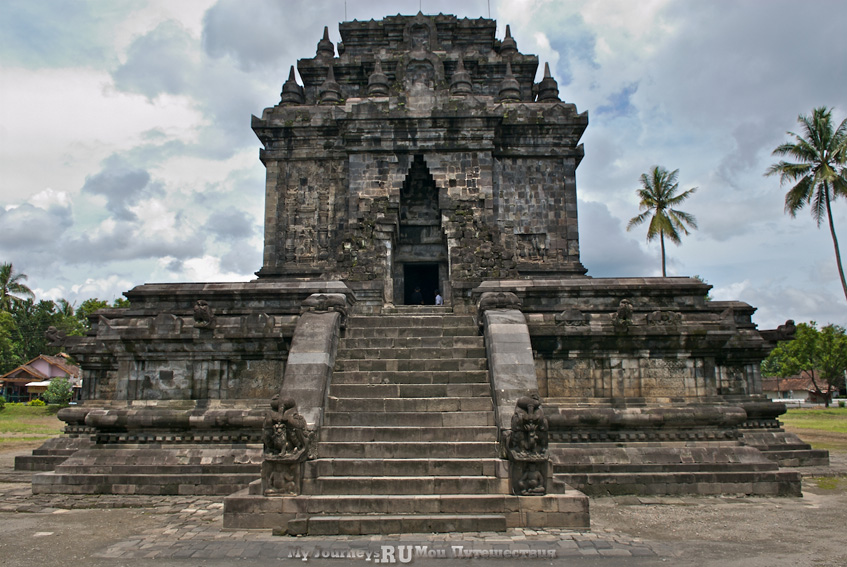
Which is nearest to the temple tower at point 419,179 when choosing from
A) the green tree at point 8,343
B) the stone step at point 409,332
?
the stone step at point 409,332

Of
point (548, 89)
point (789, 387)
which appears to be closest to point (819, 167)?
point (548, 89)

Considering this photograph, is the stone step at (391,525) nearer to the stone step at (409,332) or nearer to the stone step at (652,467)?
the stone step at (652,467)

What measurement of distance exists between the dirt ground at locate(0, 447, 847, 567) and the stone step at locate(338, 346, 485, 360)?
10.8 ft

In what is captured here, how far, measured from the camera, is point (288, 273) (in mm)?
20391

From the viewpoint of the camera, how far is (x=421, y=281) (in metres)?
21.3

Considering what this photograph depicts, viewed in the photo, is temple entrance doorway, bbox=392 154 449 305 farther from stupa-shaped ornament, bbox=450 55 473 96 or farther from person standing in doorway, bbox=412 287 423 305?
stupa-shaped ornament, bbox=450 55 473 96

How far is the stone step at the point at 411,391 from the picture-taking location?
992 cm

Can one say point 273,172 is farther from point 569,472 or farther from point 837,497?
point 837,497

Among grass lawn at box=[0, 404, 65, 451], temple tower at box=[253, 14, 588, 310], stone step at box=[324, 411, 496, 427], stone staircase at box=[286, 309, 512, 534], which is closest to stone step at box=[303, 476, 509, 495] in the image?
stone staircase at box=[286, 309, 512, 534]

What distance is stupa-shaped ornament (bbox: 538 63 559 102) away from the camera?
917 inches

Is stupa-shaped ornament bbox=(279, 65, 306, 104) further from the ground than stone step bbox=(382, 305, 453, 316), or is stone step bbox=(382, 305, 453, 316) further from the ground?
stupa-shaped ornament bbox=(279, 65, 306, 104)

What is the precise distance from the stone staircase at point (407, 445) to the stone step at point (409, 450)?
1 centimetres

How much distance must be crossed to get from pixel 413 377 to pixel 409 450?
6.17 feet

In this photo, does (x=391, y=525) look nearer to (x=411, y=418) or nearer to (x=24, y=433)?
(x=411, y=418)
